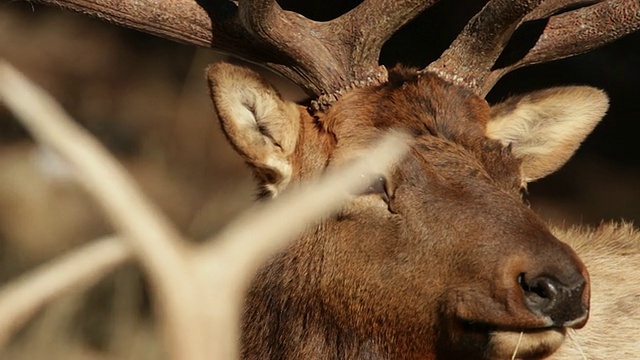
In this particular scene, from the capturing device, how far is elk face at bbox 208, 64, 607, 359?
11.5 feet

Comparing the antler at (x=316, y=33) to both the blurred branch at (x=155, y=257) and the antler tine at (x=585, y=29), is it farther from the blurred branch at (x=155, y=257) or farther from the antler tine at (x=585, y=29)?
the blurred branch at (x=155, y=257)

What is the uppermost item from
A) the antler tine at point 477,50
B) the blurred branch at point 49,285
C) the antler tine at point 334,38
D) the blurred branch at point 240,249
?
the blurred branch at point 240,249

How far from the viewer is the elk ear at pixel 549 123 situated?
471cm

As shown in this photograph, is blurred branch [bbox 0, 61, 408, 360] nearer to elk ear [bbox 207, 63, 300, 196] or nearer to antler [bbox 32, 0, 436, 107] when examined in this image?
elk ear [bbox 207, 63, 300, 196]

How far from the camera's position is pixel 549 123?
4.83 m

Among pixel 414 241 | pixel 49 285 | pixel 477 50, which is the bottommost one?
pixel 414 241

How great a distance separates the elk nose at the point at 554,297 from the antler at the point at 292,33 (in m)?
1.27

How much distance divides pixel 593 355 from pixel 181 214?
4716 millimetres

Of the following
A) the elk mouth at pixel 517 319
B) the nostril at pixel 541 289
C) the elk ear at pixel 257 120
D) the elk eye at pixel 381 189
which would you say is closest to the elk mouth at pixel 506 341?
the elk mouth at pixel 517 319

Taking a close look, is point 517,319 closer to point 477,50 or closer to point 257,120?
point 257,120

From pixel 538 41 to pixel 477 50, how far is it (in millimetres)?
449

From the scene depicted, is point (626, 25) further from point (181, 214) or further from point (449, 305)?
point (181, 214)

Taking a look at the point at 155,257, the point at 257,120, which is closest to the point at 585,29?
A: the point at 257,120

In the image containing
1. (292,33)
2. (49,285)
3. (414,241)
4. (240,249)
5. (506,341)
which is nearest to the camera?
(49,285)
